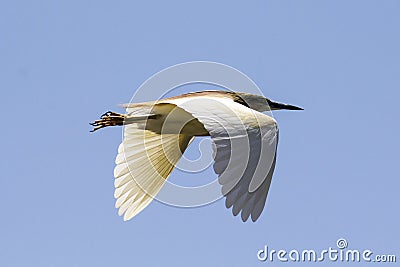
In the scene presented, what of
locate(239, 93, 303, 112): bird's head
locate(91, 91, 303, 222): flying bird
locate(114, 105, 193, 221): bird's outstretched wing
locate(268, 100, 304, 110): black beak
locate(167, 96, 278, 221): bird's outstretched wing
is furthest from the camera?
locate(268, 100, 304, 110): black beak

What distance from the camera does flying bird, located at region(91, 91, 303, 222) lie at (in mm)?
10156

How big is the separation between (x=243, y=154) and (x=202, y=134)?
309 cm

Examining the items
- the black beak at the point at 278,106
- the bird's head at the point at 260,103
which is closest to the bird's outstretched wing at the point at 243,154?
the bird's head at the point at 260,103

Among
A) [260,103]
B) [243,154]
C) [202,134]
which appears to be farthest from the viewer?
[260,103]

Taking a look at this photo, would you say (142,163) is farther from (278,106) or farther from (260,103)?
(278,106)

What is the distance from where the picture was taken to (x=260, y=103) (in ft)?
46.5

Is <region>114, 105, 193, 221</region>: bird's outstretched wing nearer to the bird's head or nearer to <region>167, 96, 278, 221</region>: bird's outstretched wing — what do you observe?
the bird's head

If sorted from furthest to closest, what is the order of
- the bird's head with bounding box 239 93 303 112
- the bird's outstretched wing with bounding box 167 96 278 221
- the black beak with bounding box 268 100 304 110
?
the black beak with bounding box 268 100 304 110
the bird's head with bounding box 239 93 303 112
the bird's outstretched wing with bounding box 167 96 278 221

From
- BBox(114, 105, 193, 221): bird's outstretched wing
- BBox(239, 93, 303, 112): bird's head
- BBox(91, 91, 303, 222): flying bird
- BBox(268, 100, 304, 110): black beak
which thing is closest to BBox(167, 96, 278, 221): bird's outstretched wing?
BBox(91, 91, 303, 222): flying bird

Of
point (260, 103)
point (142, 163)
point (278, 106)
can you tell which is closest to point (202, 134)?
point (260, 103)

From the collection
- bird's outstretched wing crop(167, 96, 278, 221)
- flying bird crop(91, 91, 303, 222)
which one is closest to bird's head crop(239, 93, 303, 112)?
flying bird crop(91, 91, 303, 222)

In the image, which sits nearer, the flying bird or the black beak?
the flying bird

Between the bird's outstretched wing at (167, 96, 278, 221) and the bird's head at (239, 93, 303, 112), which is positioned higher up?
the bird's head at (239, 93, 303, 112)

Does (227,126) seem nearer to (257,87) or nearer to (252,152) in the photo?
(252,152)
